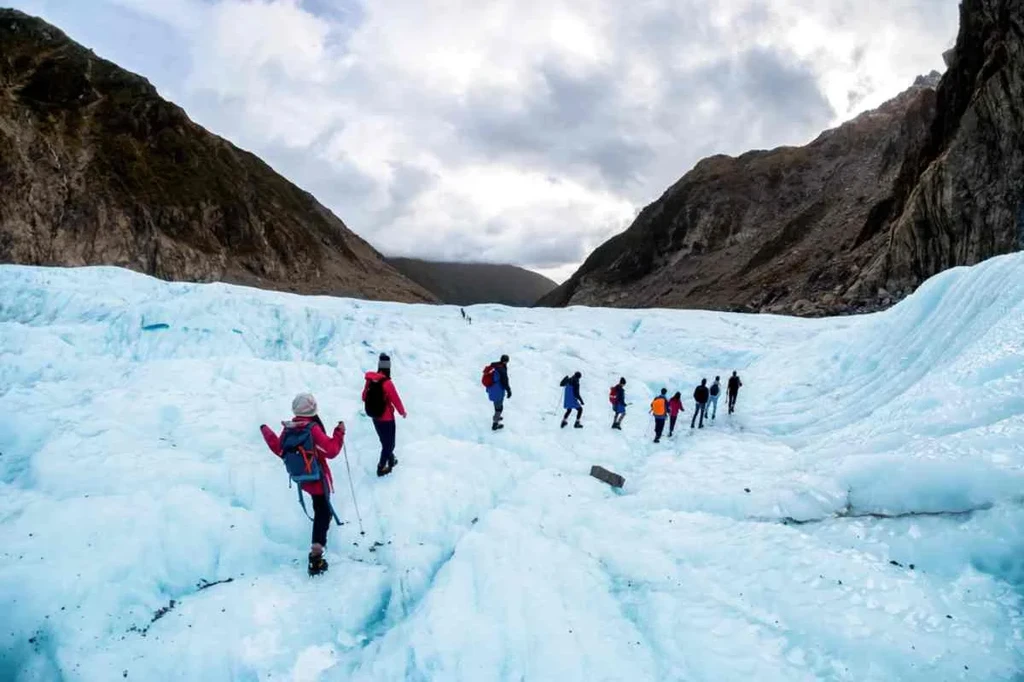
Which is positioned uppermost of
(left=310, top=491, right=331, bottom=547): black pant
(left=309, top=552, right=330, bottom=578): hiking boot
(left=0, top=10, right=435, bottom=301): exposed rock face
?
(left=0, top=10, right=435, bottom=301): exposed rock face

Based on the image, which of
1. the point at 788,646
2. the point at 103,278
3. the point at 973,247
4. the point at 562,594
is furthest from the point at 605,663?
the point at 973,247

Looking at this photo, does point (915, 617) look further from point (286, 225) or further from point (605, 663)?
point (286, 225)

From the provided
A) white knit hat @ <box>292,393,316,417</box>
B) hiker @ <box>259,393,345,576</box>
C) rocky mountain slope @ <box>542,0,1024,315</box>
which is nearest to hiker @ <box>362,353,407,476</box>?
hiker @ <box>259,393,345,576</box>

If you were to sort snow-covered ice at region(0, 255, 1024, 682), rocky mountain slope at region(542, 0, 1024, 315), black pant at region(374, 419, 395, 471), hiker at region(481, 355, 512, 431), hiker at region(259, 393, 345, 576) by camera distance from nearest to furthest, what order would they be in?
snow-covered ice at region(0, 255, 1024, 682) → hiker at region(259, 393, 345, 576) → black pant at region(374, 419, 395, 471) → hiker at region(481, 355, 512, 431) → rocky mountain slope at region(542, 0, 1024, 315)

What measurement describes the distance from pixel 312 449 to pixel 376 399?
203 cm

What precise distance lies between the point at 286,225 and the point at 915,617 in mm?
118490

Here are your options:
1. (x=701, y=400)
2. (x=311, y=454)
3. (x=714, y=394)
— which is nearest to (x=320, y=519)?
(x=311, y=454)

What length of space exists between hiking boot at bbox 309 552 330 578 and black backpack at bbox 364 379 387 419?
2.30m

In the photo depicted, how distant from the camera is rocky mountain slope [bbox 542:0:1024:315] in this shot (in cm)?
4122

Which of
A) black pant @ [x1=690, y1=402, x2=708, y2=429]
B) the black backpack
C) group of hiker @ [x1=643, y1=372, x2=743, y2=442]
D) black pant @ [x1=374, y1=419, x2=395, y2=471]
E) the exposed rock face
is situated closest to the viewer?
the black backpack

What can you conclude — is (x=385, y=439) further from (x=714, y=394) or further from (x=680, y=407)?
(x=714, y=394)

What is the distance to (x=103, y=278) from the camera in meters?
20.4

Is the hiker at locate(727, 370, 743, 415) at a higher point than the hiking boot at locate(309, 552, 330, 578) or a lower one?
higher

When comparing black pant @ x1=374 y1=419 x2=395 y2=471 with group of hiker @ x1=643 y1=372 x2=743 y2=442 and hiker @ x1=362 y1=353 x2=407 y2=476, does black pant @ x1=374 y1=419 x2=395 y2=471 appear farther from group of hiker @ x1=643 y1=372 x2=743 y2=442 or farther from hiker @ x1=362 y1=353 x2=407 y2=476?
group of hiker @ x1=643 y1=372 x2=743 y2=442
